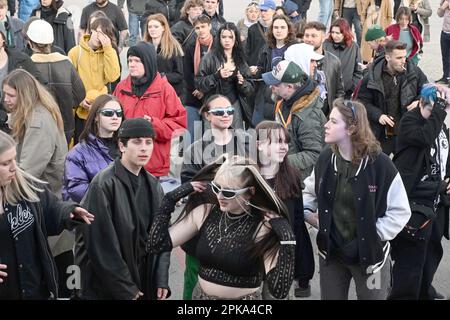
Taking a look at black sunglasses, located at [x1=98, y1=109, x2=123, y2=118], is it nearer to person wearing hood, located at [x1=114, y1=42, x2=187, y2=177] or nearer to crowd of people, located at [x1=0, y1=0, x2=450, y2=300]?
crowd of people, located at [x1=0, y1=0, x2=450, y2=300]

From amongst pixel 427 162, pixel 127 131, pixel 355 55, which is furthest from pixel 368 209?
pixel 355 55

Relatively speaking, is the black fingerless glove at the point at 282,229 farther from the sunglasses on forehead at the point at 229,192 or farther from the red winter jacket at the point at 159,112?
the red winter jacket at the point at 159,112

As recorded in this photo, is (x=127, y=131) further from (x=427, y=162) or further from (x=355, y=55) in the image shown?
(x=355, y=55)

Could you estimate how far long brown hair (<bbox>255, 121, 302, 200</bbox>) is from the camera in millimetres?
6055

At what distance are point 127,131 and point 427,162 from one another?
7.64 ft

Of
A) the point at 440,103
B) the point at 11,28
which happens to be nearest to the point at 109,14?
the point at 11,28

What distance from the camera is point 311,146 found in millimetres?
6930

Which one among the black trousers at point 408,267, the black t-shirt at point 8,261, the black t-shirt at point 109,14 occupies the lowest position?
the black trousers at point 408,267

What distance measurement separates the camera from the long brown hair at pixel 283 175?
238 inches

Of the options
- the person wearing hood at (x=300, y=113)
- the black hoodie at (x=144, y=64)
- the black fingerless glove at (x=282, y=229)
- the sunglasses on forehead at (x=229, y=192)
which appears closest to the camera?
the black fingerless glove at (x=282, y=229)

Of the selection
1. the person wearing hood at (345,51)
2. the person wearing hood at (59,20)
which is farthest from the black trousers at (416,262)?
the person wearing hood at (59,20)

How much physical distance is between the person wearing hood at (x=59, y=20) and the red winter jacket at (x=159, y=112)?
10.2 feet

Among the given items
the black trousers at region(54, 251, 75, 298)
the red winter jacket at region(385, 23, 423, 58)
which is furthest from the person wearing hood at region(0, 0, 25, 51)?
the red winter jacket at region(385, 23, 423, 58)

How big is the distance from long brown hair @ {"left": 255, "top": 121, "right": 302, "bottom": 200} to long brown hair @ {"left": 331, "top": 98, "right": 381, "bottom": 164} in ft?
1.56
